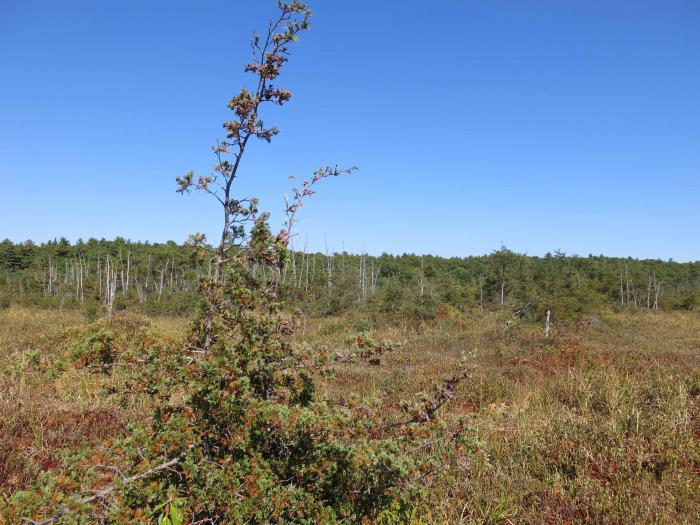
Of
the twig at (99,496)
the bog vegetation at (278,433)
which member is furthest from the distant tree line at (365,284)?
the twig at (99,496)

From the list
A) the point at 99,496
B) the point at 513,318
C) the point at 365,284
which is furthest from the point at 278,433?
the point at 365,284

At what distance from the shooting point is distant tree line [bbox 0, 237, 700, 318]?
60.2 ft

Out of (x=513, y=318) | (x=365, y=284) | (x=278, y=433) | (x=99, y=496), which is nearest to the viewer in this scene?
(x=99, y=496)

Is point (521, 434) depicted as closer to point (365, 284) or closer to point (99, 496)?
point (99, 496)

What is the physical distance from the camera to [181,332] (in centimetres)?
268

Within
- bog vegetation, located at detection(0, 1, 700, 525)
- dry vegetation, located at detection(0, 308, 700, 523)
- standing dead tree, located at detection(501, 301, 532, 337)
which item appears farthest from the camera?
standing dead tree, located at detection(501, 301, 532, 337)

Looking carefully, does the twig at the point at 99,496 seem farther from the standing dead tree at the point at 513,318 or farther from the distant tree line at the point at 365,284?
the standing dead tree at the point at 513,318

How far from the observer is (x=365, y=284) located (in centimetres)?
3516

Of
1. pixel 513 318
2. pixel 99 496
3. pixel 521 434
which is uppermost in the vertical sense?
pixel 99 496

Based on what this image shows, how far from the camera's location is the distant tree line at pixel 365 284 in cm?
1834

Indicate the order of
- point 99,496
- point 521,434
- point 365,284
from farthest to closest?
point 365,284
point 521,434
point 99,496

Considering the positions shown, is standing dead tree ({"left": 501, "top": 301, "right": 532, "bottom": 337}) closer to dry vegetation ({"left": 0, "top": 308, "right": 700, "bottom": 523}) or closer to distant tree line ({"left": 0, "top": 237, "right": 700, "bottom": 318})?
distant tree line ({"left": 0, "top": 237, "right": 700, "bottom": 318})

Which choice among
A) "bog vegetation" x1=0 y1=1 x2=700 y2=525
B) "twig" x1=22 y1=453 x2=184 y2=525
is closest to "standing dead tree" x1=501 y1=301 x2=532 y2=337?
"bog vegetation" x1=0 y1=1 x2=700 y2=525

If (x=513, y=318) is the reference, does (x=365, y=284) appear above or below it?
above
